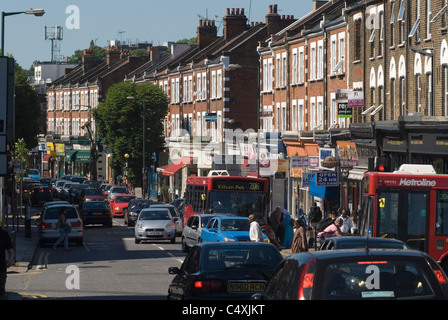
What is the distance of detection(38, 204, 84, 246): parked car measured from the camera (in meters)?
41.6

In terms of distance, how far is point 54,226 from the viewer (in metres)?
42.1

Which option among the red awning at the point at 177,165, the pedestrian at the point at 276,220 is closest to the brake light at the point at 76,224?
the pedestrian at the point at 276,220

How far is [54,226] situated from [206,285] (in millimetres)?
27673

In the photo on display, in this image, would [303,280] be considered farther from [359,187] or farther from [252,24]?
[252,24]

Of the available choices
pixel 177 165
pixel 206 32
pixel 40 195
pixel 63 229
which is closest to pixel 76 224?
pixel 63 229

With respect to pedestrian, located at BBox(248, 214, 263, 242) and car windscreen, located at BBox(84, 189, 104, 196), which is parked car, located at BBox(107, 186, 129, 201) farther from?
pedestrian, located at BBox(248, 214, 263, 242)

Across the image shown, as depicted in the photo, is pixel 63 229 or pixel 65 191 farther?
pixel 65 191

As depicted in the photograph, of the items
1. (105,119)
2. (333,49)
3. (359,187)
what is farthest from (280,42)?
(105,119)

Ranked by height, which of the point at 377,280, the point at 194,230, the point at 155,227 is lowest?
the point at 155,227

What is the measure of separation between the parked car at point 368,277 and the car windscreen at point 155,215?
33.1 m

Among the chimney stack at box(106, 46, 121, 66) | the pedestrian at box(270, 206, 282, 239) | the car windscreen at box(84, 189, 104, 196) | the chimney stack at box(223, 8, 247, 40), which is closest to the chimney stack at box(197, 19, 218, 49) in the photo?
the chimney stack at box(223, 8, 247, 40)

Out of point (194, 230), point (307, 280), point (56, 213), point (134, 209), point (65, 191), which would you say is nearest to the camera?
point (307, 280)

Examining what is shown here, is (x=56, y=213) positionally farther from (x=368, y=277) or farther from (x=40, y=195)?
(x=40, y=195)

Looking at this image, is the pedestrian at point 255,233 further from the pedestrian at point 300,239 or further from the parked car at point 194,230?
the parked car at point 194,230
